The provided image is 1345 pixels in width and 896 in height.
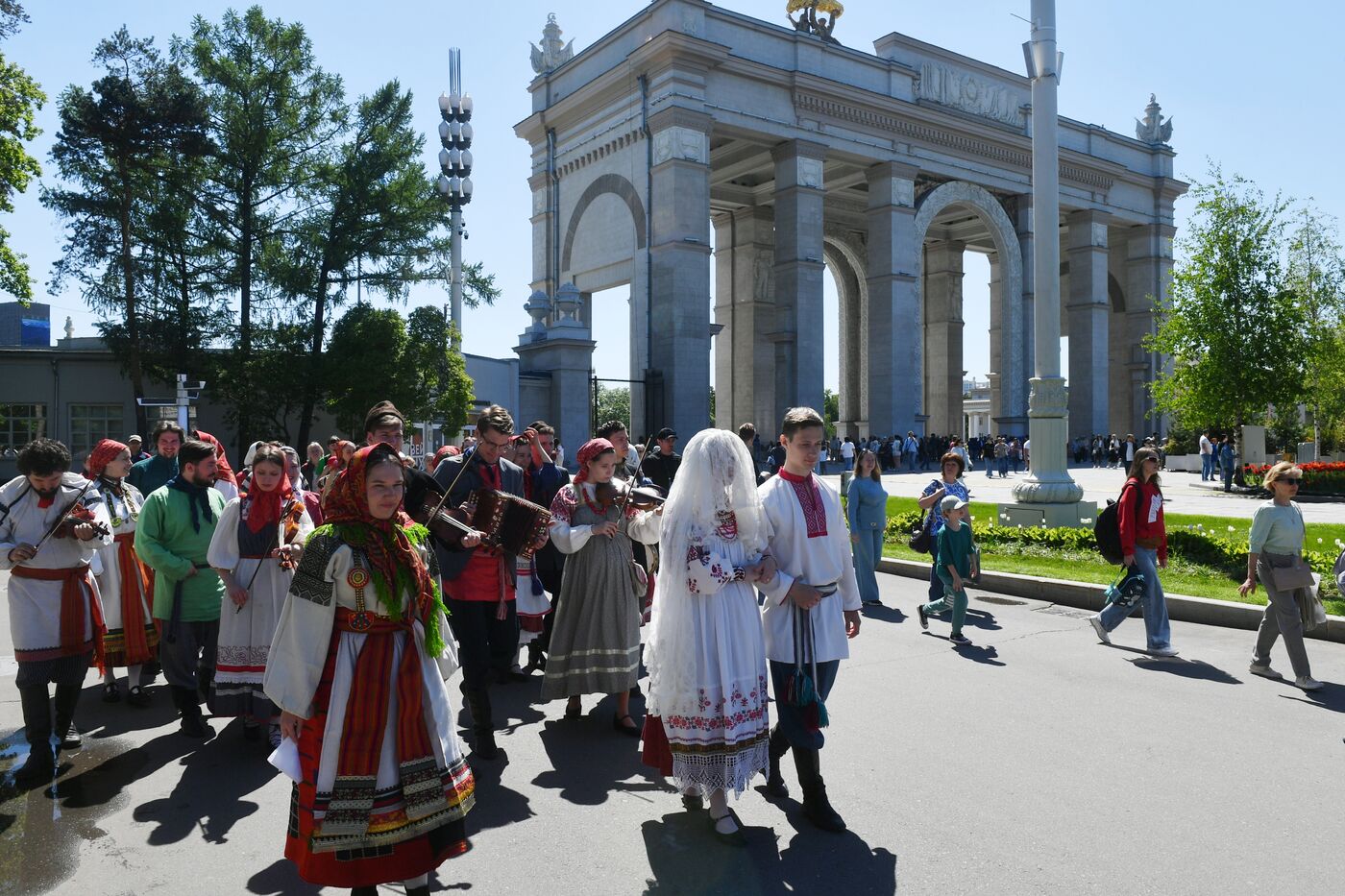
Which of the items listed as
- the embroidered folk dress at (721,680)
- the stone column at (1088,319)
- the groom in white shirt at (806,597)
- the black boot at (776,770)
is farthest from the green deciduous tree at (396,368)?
the stone column at (1088,319)

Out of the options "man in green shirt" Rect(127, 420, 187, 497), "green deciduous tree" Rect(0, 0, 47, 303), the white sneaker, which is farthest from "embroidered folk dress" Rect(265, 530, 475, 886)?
"green deciduous tree" Rect(0, 0, 47, 303)

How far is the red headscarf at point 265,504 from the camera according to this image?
19.1ft

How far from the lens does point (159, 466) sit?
8.37 metres

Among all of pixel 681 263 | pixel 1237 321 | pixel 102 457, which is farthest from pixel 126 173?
pixel 1237 321

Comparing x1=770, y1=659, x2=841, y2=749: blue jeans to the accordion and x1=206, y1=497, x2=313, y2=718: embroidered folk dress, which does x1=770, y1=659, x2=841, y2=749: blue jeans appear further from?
x1=206, y1=497, x2=313, y2=718: embroidered folk dress

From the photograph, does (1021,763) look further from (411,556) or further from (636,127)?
(636,127)

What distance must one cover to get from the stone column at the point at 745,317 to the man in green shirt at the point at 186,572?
3490 cm

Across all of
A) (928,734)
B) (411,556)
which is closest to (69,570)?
(411,556)

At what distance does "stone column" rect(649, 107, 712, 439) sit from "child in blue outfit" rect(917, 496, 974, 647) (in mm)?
21320

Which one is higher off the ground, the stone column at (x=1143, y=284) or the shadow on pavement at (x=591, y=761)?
the stone column at (x=1143, y=284)

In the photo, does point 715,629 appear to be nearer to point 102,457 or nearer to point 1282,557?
point 1282,557

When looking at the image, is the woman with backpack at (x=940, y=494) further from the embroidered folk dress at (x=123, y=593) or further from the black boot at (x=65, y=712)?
the black boot at (x=65, y=712)

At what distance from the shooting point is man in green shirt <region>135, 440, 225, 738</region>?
606cm

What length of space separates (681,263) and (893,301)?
9423mm
